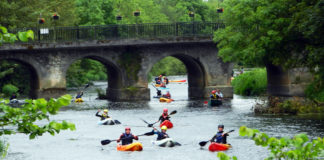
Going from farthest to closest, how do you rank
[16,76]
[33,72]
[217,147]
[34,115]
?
[16,76] → [33,72] → [217,147] → [34,115]

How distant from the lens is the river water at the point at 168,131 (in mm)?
22812

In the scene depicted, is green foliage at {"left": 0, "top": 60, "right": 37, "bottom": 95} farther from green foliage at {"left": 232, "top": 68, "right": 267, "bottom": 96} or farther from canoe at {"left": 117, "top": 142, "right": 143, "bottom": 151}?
canoe at {"left": 117, "top": 142, "right": 143, "bottom": 151}

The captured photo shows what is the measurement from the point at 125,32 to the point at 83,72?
26185mm

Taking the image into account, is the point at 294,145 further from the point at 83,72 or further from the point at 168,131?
the point at 83,72

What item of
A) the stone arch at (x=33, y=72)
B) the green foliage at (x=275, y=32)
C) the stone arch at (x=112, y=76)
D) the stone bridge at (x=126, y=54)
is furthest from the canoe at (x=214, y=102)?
→ the stone arch at (x=33, y=72)

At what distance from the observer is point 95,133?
2995 cm

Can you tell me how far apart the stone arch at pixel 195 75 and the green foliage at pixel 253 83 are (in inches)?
161

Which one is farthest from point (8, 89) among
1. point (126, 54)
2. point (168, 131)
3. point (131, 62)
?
point (168, 131)

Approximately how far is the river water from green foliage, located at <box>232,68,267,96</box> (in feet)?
25.9

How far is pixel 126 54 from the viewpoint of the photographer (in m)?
48.6

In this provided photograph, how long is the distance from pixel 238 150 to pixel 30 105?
17027 mm

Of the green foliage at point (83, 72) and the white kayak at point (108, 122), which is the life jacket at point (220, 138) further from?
the green foliage at point (83, 72)

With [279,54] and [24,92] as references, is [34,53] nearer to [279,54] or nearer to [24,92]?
[24,92]

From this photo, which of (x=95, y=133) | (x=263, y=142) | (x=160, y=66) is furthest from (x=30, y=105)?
(x=160, y=66)
